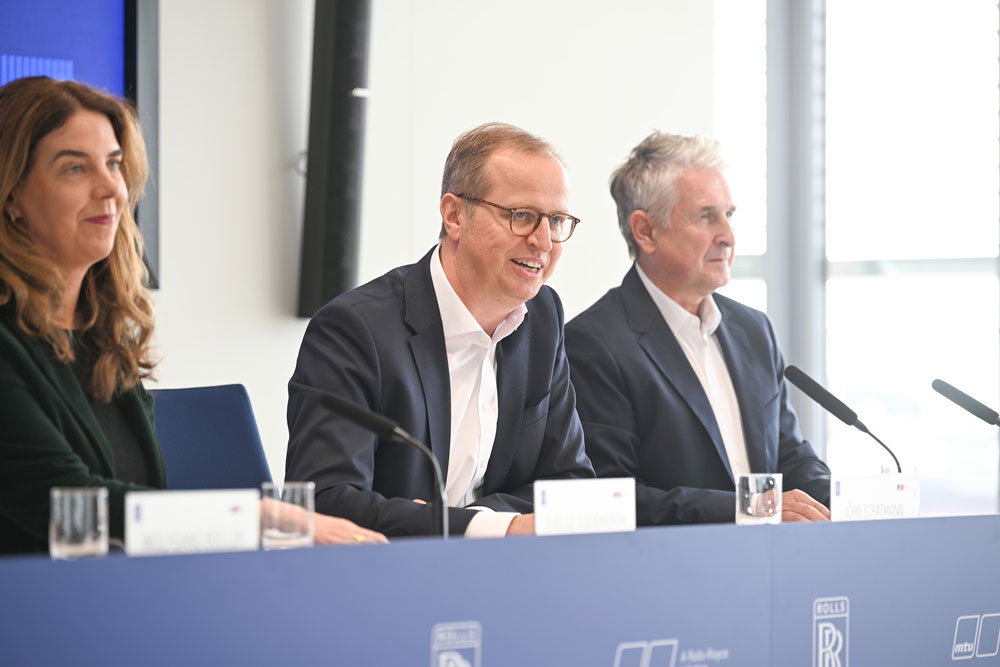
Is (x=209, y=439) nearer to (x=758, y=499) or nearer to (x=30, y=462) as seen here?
(x=30, y=462)

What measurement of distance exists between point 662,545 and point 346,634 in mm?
423

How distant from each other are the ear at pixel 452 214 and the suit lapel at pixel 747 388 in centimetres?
76

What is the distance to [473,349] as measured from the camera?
2195mm

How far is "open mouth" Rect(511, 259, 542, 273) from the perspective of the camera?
85.4 inches

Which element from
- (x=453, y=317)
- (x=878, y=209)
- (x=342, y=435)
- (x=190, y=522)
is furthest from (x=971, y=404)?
(x=878, y=209)

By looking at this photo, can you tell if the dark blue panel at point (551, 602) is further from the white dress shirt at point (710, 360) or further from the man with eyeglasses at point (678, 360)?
the white dress shirt at point (710, 360)

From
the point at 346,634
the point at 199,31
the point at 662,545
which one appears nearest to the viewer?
the point at 346,634

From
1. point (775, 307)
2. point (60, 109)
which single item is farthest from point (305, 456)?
point (775, 307)

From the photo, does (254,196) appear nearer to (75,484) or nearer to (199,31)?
(199,31)

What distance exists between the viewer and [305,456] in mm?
1872

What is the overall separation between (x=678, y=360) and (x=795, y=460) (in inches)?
15.3

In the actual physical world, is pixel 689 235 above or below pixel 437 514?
above

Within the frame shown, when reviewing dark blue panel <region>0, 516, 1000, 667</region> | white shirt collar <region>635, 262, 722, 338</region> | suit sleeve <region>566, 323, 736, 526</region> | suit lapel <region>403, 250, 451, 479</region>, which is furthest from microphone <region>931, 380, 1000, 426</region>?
suit lapel <region>403, 250, 451, 479</region>

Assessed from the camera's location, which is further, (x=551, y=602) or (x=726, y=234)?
(x=726, y=234)
